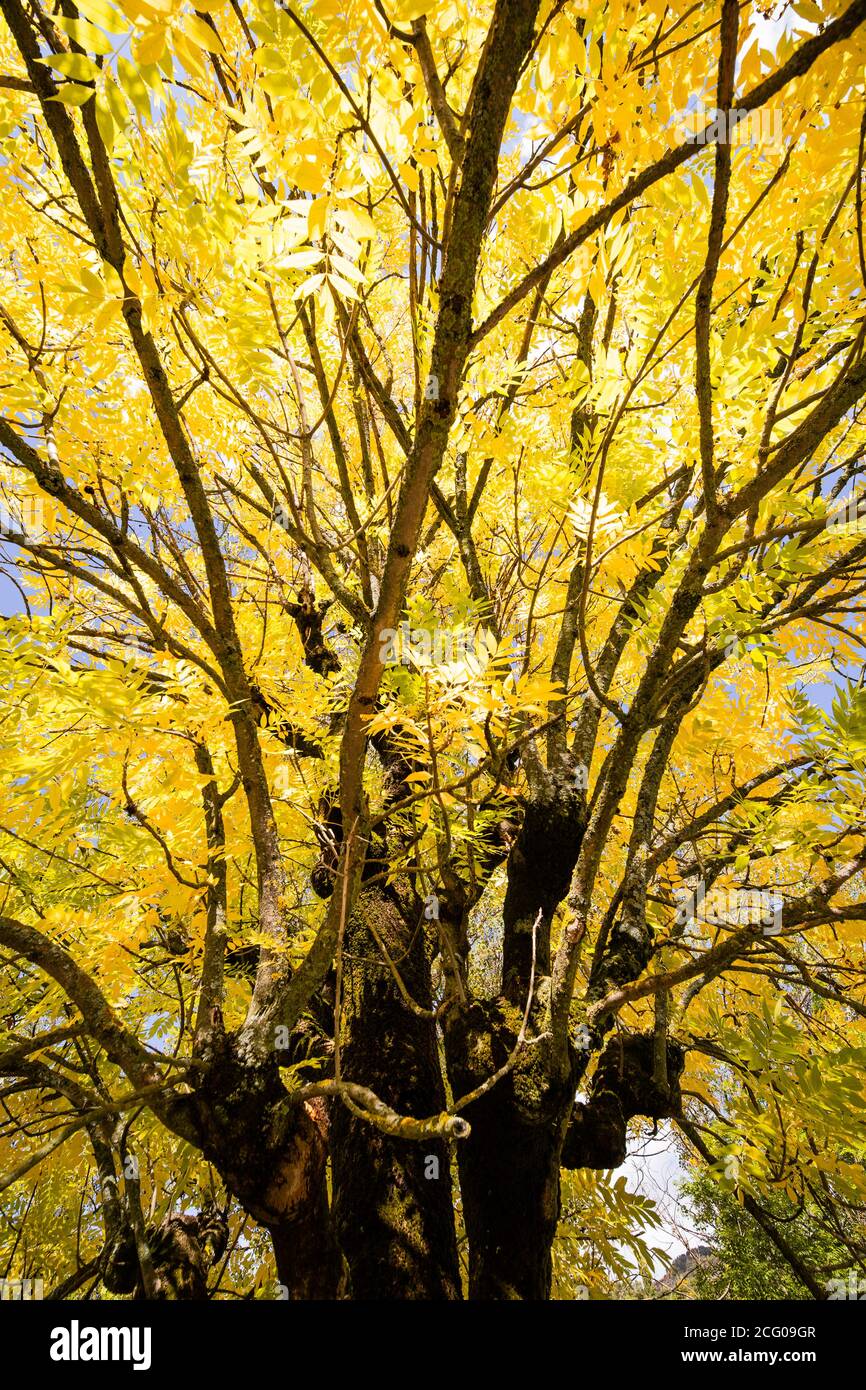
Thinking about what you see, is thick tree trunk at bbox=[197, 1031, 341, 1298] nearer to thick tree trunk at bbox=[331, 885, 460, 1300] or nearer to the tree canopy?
the tree canopy

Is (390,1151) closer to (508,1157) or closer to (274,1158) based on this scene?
(508,1157)

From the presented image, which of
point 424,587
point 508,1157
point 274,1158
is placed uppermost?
point 424,587

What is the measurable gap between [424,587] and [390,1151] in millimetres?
2710

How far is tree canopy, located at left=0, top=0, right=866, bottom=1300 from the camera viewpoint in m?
1.44

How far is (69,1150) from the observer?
4.51 metres

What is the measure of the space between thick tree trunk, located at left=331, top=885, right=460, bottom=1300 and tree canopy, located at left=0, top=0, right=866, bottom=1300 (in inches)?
0.7

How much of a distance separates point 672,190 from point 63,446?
2.31m

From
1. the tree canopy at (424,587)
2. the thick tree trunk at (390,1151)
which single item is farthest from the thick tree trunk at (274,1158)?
the thick tree trunk at (390,1151)

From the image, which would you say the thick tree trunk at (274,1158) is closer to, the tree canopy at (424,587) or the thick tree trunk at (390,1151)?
the tree canopy at (424,587)

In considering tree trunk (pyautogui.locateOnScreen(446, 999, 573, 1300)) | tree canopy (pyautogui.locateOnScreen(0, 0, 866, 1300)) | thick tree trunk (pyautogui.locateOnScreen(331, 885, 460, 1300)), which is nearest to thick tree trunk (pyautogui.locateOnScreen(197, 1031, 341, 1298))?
tree canopy (pyautogui.locateOnScreen(0, 0, 866, 1300))

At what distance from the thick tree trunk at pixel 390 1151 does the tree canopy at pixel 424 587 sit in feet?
0.06

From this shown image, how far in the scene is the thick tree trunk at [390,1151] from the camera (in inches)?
100

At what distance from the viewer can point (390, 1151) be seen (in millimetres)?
2789

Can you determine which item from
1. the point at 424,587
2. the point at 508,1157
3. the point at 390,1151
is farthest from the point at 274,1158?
the point at 424,587
